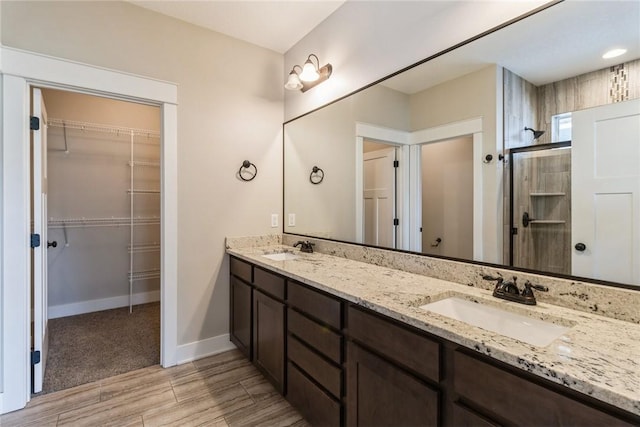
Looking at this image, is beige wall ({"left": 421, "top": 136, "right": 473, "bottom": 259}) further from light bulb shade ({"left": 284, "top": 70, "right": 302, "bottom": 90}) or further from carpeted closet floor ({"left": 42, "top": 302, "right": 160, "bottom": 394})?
carpeted closet floor ({"left": 42, "top": 302, "right": 160, "bottom": 394})

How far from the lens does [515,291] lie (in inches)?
50.2

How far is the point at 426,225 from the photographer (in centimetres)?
180

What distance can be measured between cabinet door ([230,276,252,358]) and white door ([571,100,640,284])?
2.00m

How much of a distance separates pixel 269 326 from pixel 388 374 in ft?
3.45

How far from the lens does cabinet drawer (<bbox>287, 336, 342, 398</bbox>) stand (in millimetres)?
1475

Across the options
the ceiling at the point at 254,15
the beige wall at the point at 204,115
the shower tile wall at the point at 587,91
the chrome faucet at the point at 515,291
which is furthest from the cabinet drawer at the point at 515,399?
the ceiling at the point at 254,15

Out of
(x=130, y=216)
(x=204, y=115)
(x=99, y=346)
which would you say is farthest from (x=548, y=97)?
(x=130, y=216)

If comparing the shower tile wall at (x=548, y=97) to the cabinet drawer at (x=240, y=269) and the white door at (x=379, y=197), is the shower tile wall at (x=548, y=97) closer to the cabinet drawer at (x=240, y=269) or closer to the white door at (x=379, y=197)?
the white door at (x=379, y=197)

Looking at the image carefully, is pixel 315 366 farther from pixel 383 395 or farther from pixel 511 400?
pixel 511 400

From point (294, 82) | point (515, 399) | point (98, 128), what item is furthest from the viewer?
point (98, 128)

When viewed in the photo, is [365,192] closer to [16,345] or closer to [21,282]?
[21,282]

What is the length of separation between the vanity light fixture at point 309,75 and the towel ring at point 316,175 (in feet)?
2.33

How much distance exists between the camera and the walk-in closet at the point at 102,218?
3.39 meters

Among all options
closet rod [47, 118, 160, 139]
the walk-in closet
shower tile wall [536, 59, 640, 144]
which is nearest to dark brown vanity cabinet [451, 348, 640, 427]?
shower tile wall [536, 59, 640, 144]
